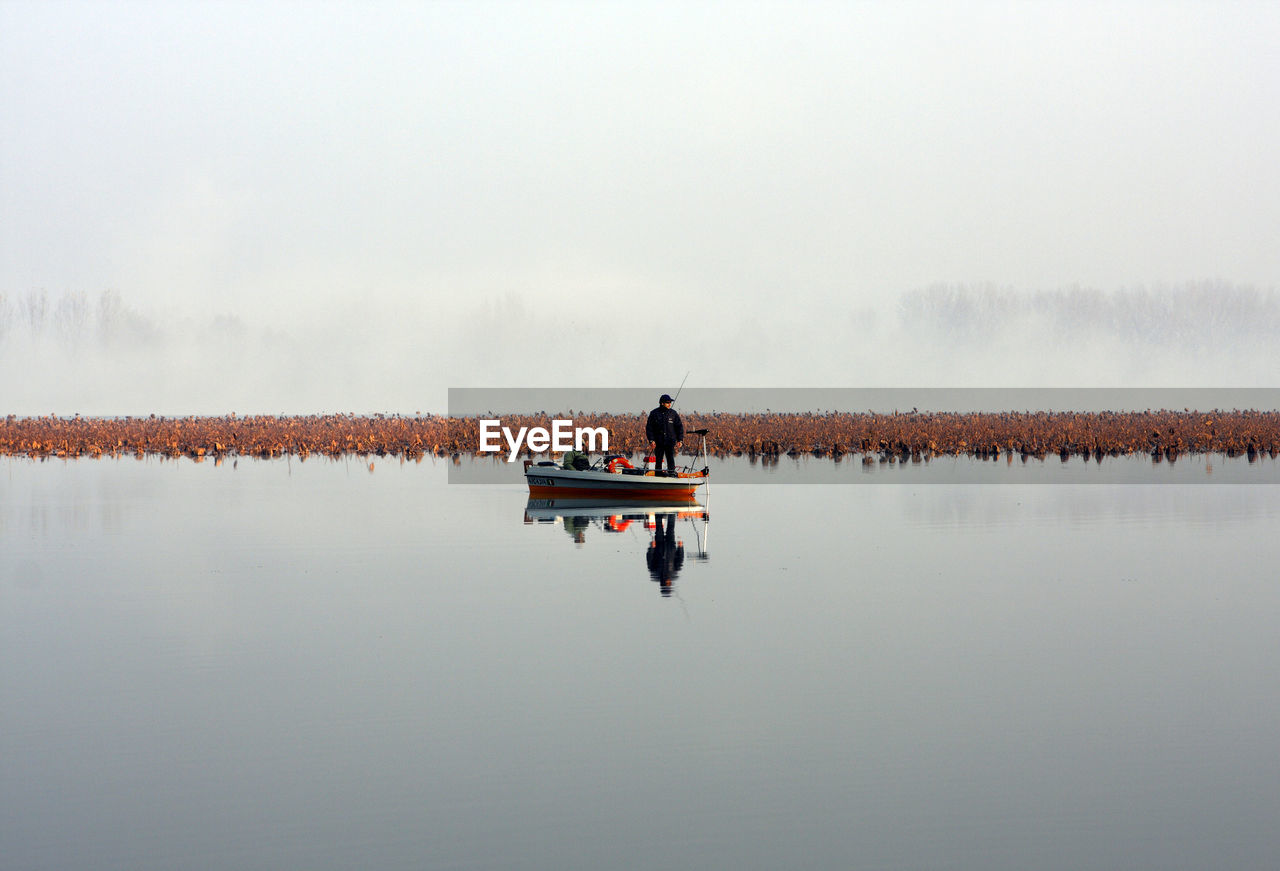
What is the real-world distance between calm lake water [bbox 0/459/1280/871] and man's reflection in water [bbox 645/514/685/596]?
0.56 ft

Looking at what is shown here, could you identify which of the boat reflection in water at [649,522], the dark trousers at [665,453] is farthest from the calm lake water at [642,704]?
the dark trousers at [665,453]

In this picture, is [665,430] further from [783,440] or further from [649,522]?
[783,440]

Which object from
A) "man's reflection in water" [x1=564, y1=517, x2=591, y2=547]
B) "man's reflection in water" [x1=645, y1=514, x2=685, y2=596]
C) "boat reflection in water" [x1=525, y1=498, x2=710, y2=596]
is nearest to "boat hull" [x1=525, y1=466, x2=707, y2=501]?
"boat reflection in water" [x1=525, y1=498, x2=710, y2=596]

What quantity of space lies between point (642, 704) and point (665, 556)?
1154 cm

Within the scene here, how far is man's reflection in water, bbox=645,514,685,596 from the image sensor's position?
812 inches

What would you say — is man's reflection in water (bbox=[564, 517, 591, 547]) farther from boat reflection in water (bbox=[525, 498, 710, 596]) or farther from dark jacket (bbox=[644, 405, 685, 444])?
dark jacket (bbox=[644, 405, 685, 444])

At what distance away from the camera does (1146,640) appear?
50.9ft

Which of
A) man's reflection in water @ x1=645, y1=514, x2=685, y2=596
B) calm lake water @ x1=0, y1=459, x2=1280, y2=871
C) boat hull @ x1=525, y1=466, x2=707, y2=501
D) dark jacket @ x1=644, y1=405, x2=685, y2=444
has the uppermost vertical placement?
dark jacket @ x1=644, y1=405, x2=685, y2=444

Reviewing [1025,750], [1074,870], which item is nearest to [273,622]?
[1025,750]

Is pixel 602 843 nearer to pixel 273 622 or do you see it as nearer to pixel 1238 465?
pixel 273 622

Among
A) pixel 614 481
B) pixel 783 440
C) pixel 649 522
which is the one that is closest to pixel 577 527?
pixel 649 522

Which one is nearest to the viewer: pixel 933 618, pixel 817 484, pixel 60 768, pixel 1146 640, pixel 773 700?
pixel 60 768

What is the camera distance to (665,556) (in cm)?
2370

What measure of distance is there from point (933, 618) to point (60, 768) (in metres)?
10.8
